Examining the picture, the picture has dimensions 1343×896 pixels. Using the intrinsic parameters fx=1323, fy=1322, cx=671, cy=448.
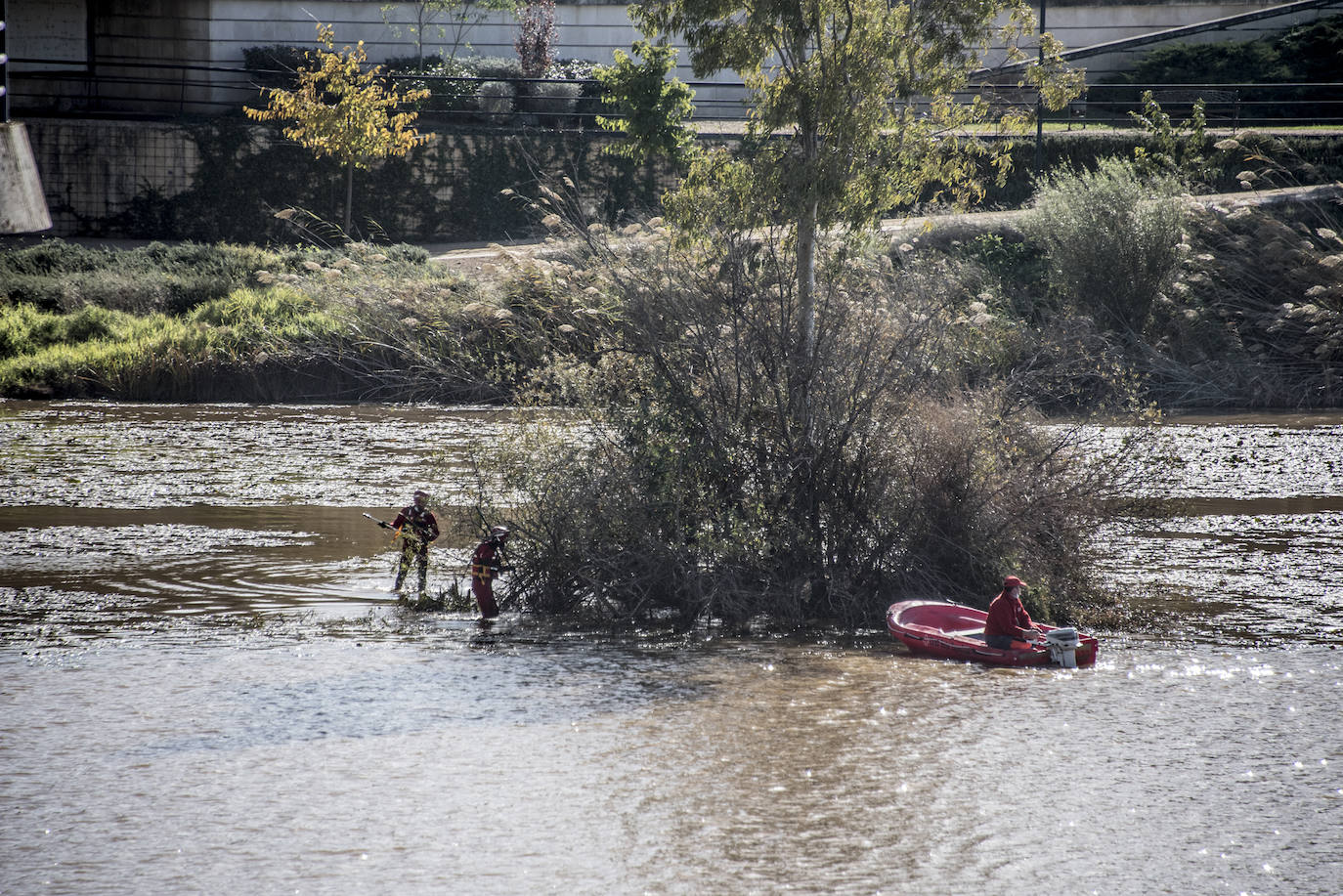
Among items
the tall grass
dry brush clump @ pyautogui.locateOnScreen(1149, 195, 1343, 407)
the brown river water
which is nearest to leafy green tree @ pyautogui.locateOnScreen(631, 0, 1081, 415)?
the brown river water

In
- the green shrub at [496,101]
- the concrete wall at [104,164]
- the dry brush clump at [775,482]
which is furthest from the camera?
the green shrub at [496,101]

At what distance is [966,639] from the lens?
34.3 feet

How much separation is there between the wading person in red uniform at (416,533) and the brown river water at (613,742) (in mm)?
351

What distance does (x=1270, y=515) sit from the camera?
15.3 meters

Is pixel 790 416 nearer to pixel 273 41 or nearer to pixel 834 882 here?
pixel 834 882

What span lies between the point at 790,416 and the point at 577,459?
203cm

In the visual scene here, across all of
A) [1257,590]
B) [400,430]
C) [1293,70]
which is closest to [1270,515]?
[1257,590]

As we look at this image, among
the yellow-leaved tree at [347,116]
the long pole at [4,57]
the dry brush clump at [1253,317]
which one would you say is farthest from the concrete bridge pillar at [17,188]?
the yellow-leaved tree at [347,116]

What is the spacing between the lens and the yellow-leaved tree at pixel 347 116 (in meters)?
29.0

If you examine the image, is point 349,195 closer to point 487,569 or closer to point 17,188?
point 487,569

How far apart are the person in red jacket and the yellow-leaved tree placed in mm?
22320

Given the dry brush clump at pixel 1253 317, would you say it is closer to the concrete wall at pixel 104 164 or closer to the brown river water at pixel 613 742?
the brown river water at pixel 613 742

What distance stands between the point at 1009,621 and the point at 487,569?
4345 mm

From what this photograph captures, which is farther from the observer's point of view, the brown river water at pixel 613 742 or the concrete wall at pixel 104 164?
the concrete wall at pixel 104 164
